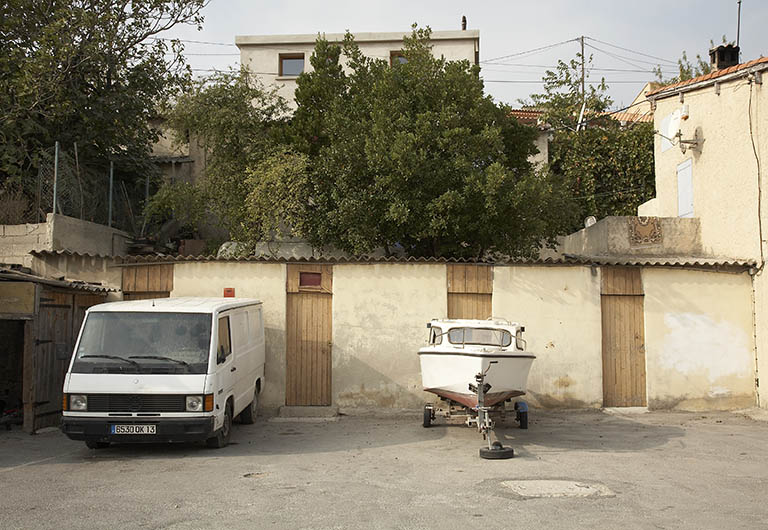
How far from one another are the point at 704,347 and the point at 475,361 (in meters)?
6.48

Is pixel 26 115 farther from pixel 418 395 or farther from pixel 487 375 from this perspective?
pixel 487 375

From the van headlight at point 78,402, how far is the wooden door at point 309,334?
17.2 ft

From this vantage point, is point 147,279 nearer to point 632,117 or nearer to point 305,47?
point 305,47

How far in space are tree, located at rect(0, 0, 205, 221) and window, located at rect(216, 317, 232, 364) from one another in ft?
30.9

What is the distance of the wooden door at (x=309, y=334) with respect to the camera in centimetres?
1417

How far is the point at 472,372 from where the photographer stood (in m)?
10.6

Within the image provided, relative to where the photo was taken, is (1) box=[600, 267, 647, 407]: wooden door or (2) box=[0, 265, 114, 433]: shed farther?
(1) box=[600, 267, 647, 407]: wooden door

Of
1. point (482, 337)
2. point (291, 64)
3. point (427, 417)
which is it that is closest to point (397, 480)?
point (427, 417)

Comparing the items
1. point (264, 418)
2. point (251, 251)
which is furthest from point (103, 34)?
point (264, 418)

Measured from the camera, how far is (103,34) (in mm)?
18828

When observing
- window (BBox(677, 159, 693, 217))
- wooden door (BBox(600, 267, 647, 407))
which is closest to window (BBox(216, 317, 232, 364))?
wooden door (BBox(600, 267, 647, 407))

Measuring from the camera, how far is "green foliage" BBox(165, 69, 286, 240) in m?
18.9

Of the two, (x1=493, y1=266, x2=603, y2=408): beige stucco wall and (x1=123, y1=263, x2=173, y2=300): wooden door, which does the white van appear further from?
(x1=493, y1=266, x2=603, y2=408): beige stucco wall

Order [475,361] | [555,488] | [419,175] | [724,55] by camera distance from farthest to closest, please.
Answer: [724,55]
[419,175]
[475,361]
[555,488]
